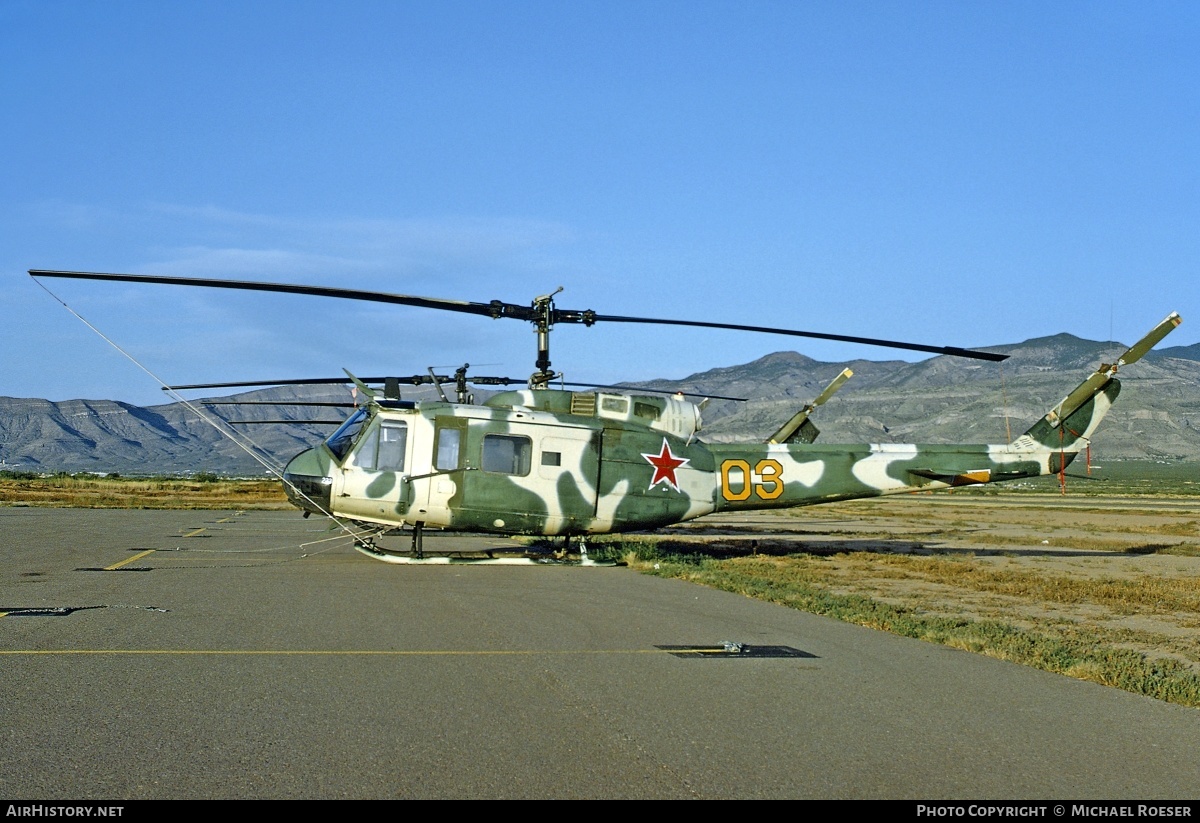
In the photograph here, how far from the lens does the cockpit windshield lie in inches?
730

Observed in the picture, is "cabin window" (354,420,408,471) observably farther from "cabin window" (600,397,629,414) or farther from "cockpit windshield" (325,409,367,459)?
"cabin window" (600,397,629,414)

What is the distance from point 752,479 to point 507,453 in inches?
202

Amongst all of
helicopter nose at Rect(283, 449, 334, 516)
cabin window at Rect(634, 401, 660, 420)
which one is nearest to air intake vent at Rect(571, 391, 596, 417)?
cabin window at Rect(634, 401, 660, 420)

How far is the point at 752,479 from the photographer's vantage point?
20.8 metres

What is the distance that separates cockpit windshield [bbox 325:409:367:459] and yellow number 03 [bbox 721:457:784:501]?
280 inches

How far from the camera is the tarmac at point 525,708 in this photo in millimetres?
5543

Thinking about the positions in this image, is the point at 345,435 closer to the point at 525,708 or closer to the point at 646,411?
the point at 646,411

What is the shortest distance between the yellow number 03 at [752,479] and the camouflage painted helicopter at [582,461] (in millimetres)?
20

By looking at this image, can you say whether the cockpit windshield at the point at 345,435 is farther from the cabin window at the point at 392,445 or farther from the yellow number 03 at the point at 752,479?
the yellow number 03 at the point at 752,479

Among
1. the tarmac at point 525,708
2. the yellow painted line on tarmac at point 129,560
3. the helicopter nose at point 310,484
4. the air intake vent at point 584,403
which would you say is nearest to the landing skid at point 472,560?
the helicopter nose at point 310,484

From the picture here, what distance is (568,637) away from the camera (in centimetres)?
1059

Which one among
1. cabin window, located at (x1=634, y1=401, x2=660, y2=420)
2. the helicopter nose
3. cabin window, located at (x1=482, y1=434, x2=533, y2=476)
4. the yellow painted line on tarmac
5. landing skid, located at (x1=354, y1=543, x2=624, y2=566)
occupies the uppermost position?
cabin window, located at (x1=634, y1=401, x2=660, y2=420)

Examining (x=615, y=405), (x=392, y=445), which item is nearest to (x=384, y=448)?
(x=392, y=445)
